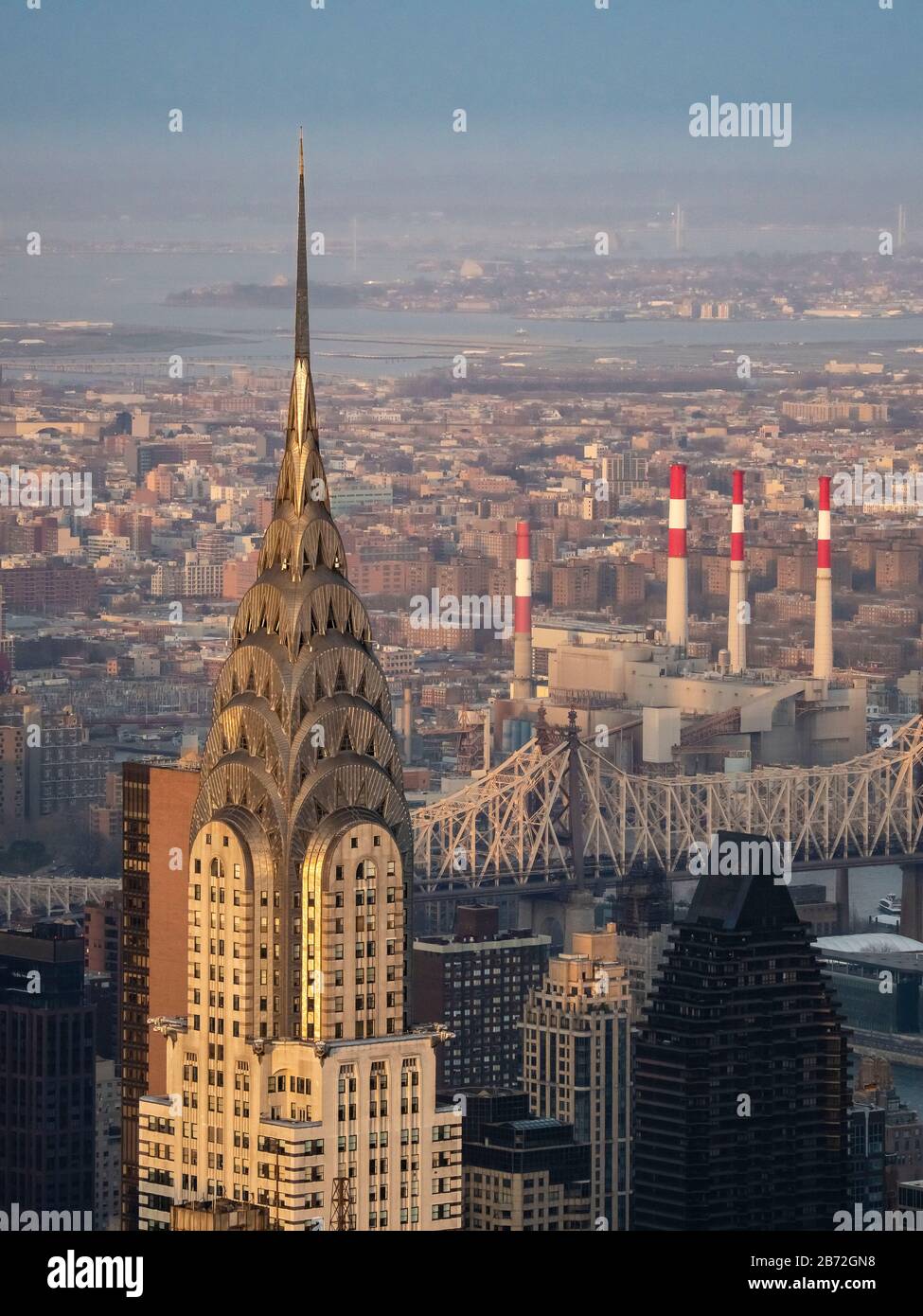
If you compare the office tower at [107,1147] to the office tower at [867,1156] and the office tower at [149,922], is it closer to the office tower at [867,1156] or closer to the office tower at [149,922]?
the office tower at [149,922]

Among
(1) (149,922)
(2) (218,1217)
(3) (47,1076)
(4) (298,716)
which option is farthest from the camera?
(3) (47,1076)

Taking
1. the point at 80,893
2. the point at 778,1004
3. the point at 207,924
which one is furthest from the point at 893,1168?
the point at 207,924

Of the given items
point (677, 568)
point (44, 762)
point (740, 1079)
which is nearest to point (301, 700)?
point (740, 1079)

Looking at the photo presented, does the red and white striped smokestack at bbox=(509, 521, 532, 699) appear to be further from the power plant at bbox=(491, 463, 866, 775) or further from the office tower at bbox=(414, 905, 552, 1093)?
the office tower at bbox=(414, 905, 552, 1093)

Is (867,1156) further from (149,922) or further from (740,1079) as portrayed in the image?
(149,922)

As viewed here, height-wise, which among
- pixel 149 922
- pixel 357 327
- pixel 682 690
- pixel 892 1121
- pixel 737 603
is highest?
pixel 357 327

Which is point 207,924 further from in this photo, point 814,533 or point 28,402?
point 814,533

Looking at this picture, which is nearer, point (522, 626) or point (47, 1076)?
point (47, 1076)
